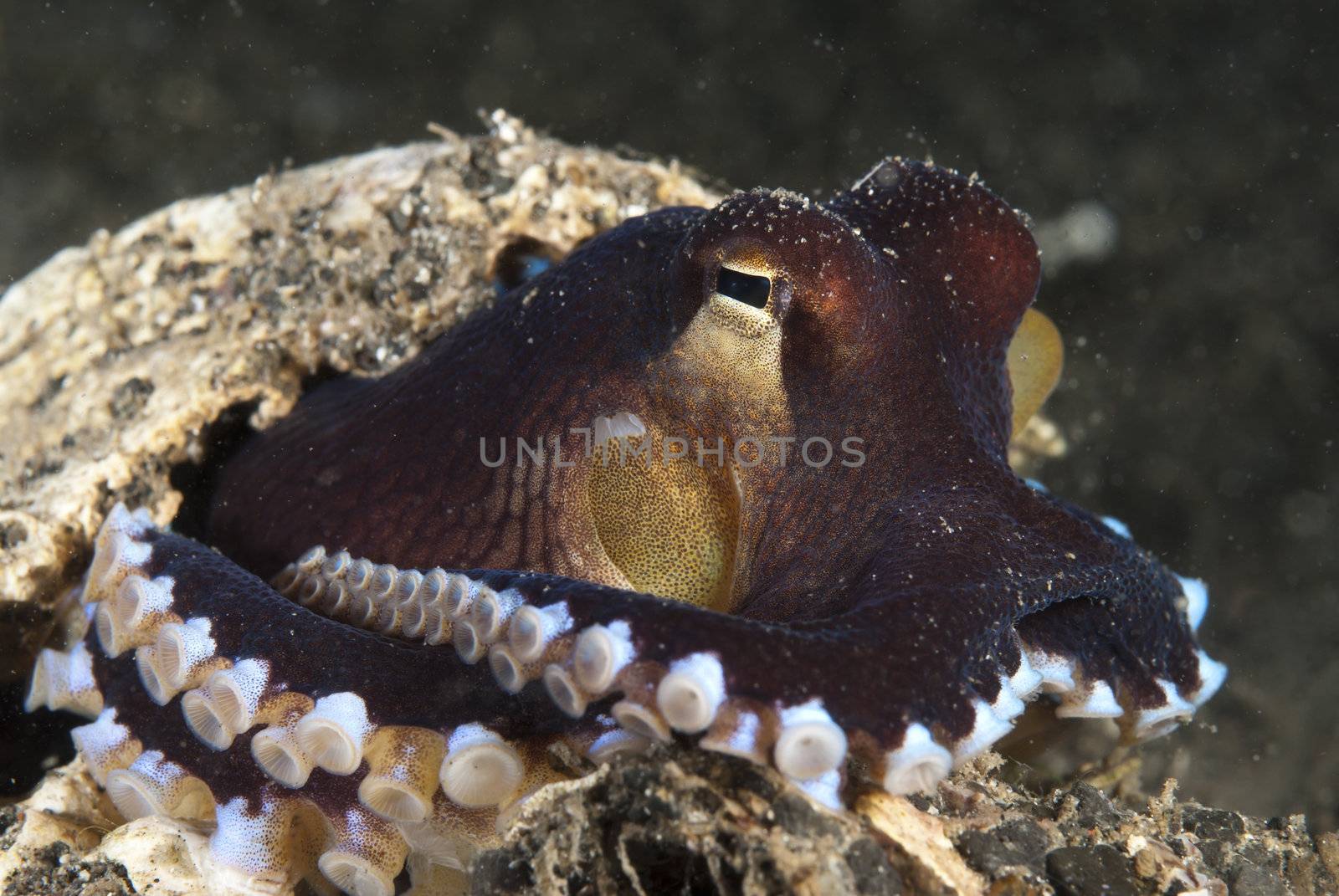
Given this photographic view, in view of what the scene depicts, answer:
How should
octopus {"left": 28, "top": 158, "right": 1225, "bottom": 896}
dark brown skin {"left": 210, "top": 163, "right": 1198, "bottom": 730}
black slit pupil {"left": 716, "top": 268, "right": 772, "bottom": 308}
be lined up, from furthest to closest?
black slit pupil {"left": 716, "top": 268, "right": 772, "bottom": 308}
dark brown skin {"left": 210, "top": 163, "right": 1198, "bottom": 730}
octopus {"left": 28, "top": 158, "right": 1225, "bottom": 896}

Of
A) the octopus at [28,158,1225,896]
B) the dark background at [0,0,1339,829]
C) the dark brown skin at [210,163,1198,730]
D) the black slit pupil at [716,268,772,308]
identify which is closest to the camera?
the octopus at [28,158,1225,896]

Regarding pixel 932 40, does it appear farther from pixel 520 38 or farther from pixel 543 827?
pixel 543 827

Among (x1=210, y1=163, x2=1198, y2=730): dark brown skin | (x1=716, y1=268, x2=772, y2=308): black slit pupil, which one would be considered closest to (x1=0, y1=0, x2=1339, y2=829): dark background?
(x1=210, y1=163, x2=1198, y2=730): dark brown skin

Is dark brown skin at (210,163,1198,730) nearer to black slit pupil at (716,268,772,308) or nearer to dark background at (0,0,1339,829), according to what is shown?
black slit pupil at (716,268,772,308)

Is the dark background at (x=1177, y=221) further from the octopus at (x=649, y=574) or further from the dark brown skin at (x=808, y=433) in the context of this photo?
the octopus at (x=649, y=574)

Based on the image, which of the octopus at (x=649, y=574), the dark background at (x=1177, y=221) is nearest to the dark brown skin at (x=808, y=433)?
the octopus at (x=649, y=574)

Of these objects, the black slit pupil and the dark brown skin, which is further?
the black slit pupil

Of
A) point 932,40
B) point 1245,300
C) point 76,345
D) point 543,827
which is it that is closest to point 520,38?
point 932,40

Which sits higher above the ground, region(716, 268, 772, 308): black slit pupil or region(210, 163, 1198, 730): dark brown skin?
region(716, 268, 772, 308): black slit pupil
